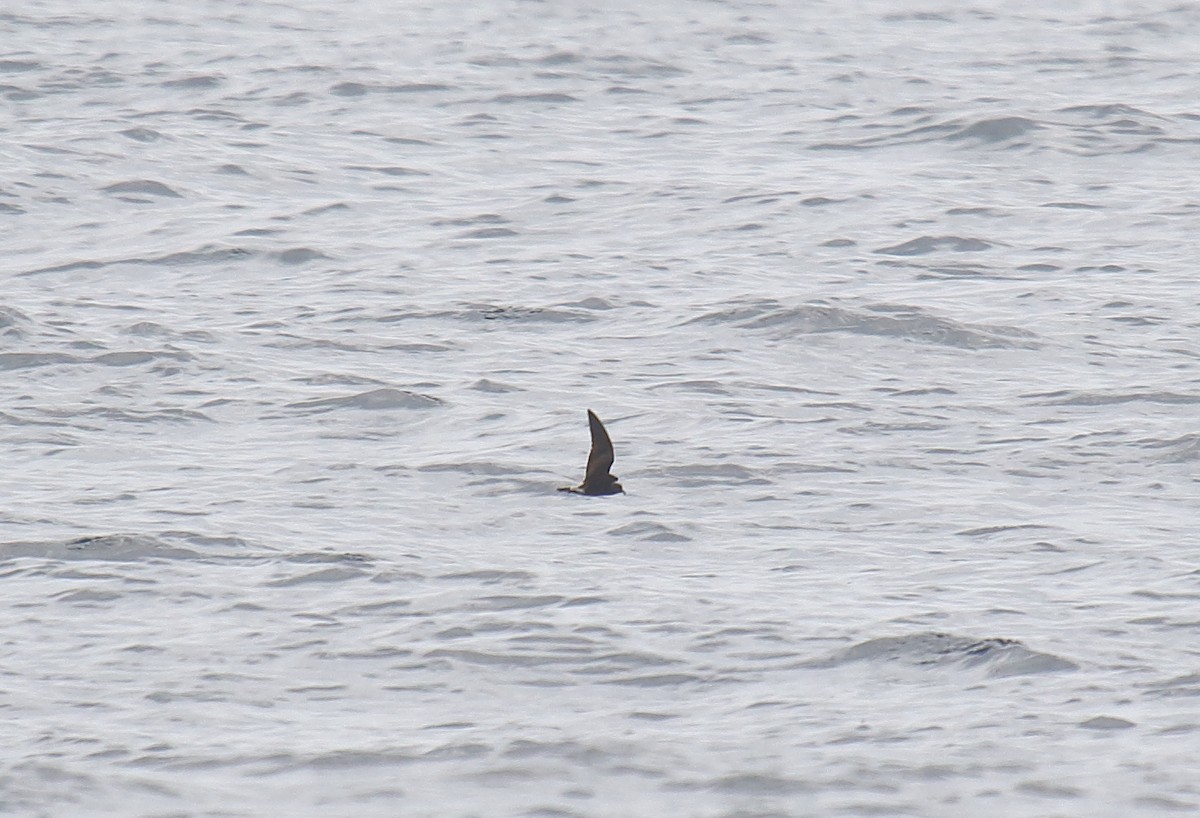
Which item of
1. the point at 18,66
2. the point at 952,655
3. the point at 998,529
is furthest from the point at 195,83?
the point at 952,655

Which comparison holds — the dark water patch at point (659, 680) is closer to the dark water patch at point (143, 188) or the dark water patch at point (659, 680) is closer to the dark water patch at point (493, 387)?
the dark water patch at point (493, 387)

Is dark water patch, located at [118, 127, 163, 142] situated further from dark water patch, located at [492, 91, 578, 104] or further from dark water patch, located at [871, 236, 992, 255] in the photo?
dark water patch, located at [871, 236, 992, 255]

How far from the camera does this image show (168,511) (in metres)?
12.0

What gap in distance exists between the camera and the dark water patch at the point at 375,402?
46.4ft

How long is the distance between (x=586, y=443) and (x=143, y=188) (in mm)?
8531

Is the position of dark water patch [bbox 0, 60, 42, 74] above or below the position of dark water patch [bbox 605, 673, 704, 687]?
above

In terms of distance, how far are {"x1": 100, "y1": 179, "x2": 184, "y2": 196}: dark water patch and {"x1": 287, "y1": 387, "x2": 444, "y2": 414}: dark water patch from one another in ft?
21.7

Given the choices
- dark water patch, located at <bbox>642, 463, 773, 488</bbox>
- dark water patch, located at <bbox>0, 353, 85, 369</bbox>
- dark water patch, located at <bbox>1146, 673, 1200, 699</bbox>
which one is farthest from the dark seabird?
dark water patch, located at <bbox>0, 353, 85, 369</bbox>

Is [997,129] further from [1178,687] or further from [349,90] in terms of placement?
[1178,687]

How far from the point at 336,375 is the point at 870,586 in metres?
5.01

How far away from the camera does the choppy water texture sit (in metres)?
9.16

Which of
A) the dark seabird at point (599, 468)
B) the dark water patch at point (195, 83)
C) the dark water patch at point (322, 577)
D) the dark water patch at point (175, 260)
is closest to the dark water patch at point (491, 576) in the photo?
the dark water patch at point (322, 577)

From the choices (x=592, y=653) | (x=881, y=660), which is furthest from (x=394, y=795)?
(x=881, y=660)

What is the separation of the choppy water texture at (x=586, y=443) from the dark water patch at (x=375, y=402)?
0.05m
